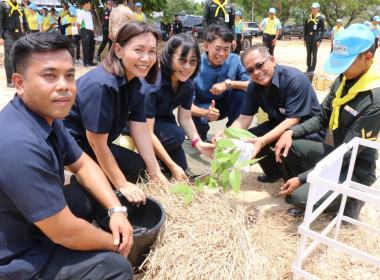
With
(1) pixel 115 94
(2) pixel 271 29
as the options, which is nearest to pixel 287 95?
(1) pixel 115 94

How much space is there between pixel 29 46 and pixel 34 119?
0.27m

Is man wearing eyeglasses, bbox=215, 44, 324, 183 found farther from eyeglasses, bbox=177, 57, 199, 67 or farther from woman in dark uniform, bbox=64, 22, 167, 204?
woman in dark uniform, bbox=64, 22, 167, 204

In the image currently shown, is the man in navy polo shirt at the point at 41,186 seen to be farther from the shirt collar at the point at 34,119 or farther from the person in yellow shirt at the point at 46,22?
the person in yellow shirt at the point at 46,22

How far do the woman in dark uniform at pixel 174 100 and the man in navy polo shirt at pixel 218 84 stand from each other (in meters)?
0.47

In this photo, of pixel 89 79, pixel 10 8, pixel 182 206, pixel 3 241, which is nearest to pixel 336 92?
pixel 182 206

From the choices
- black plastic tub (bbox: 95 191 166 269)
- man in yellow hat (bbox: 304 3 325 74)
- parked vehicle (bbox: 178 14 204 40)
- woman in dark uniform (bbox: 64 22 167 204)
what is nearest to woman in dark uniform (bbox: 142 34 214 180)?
woman in dark uniform (bbox: 64 22 167 204)

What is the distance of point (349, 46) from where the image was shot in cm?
205

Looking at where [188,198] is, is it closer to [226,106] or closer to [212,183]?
[212,183]

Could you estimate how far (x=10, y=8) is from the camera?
5.93m

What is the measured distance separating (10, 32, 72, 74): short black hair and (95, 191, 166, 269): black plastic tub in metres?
0.90

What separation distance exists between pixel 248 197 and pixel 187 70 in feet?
3.81

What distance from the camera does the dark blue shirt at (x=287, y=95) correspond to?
2.71m

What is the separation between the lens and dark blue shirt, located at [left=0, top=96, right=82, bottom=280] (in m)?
1.14

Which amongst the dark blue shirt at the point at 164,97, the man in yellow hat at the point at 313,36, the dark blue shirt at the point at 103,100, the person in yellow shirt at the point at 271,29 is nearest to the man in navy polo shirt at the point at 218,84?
the dark blue shirt at the point at 164,97
